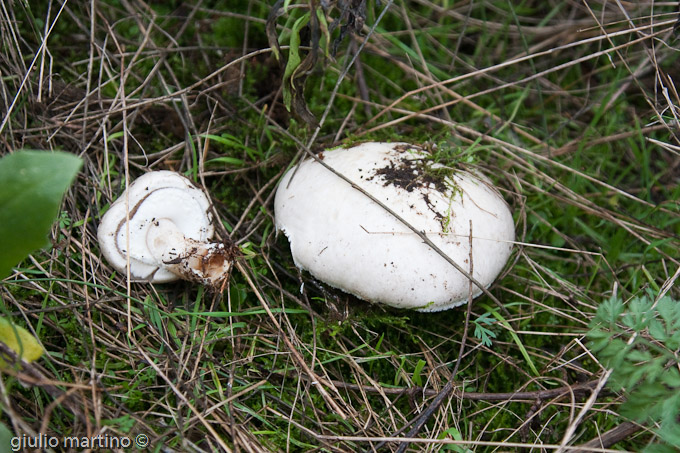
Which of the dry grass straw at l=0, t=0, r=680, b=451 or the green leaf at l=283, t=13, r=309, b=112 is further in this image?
the green leaf at l=283, t=13, r=309, b=112

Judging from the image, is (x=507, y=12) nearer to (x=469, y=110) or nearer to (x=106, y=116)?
(x=469, y=110)

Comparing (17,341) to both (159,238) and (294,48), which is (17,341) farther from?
(294,48)

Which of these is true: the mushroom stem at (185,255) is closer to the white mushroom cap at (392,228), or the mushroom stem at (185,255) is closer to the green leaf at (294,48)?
the white mushroom cap at (392,228)

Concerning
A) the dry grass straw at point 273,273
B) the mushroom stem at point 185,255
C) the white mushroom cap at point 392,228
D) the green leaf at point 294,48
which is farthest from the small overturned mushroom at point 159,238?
the green leaf at point 294,48

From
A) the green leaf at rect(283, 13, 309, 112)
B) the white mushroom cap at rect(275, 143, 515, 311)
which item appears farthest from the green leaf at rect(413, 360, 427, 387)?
the green leaf at rect(283, 13, 309, 112)

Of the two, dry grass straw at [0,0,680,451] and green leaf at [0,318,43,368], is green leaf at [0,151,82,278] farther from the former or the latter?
dry grass straw at [0,0,680,451]

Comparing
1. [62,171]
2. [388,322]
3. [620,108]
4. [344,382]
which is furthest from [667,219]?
[62,171]

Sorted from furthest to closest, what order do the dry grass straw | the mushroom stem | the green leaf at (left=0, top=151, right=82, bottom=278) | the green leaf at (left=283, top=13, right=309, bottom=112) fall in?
the mushroom stem
the green leaf at (left=283, top=13, right=309, bottom=112)
the dry grass straw
the green leaf at (left=0, top=151, right=82, bottom=278)

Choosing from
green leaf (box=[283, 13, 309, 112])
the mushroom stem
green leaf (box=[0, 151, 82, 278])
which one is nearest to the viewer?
green leaf (box=[0, 151, 82, 278])
